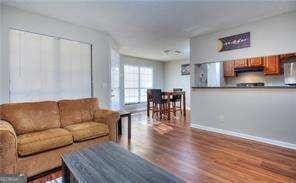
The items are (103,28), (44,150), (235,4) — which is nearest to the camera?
(44,150)

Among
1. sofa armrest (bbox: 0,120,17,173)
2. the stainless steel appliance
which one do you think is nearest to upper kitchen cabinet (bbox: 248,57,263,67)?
the stainless steel appliance

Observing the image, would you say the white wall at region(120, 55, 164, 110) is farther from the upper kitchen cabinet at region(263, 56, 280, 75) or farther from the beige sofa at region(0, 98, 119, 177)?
the upper kitchen cabinet at region(263, 56, 280, 75)

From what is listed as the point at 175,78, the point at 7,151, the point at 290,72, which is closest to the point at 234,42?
the point at 290,72

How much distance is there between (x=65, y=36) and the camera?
11.4 feet

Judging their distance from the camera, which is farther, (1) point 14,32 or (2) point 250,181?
(1) point 14,32

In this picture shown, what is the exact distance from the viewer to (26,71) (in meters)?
3.01

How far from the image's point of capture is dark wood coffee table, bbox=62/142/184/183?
4.17 ft

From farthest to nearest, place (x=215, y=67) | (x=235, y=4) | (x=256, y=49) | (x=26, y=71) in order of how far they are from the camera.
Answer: (x=215, y=67) < (x=256, y=49) < (x=26, y=71) < (x=235, y=4)

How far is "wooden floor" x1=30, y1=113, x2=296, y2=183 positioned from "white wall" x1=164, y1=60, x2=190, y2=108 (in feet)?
13.9

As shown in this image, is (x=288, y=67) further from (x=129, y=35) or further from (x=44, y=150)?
(x=44, y=150)

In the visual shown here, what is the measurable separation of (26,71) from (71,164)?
2207 millimetres

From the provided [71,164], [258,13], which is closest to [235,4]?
[258,13]

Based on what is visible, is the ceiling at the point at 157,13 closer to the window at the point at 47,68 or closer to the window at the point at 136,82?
the window at the point at 47,68

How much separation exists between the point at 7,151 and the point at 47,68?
1.73m
